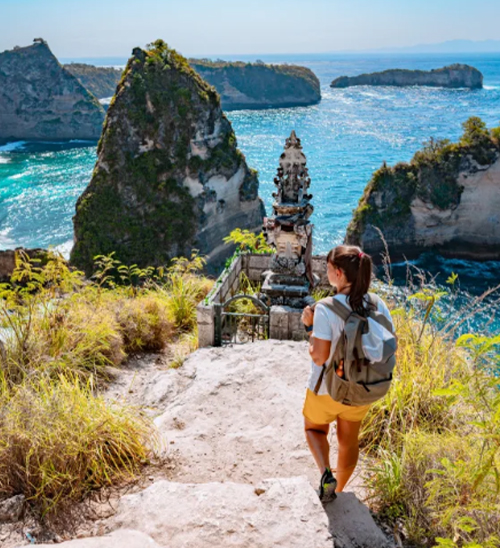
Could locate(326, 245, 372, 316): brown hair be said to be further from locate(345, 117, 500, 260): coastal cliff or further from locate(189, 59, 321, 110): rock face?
locate(189, 59, 321, 110): rock face

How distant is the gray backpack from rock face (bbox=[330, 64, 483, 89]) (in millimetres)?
168504

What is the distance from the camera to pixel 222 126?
4834 cm

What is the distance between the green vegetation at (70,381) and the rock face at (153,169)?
36.3 meters

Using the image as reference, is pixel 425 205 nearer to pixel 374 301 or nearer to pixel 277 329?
pixel 277 329

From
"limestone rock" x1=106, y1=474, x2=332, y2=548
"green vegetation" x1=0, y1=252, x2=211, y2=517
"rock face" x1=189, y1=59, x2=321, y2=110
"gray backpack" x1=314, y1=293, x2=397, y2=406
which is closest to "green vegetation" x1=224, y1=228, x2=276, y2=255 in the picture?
"green vegetation" x1=0, y1=252, x2=211, y2=517

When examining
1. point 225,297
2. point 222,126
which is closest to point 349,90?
point 222,126

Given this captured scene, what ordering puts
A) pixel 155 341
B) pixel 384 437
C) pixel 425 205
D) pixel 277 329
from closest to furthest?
pixel 384 437 < pixel 277 329 < pixel 155 341 < pixel 425 205

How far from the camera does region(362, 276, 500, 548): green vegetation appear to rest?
122 inches

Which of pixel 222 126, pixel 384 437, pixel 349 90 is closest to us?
pixel 384 437

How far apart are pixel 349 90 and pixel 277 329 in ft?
539

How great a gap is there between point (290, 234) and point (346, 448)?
204 inches

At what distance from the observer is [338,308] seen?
315cm

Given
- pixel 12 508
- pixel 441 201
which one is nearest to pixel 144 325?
pixel 12 508

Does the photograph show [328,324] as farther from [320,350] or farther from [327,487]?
[327,487]
